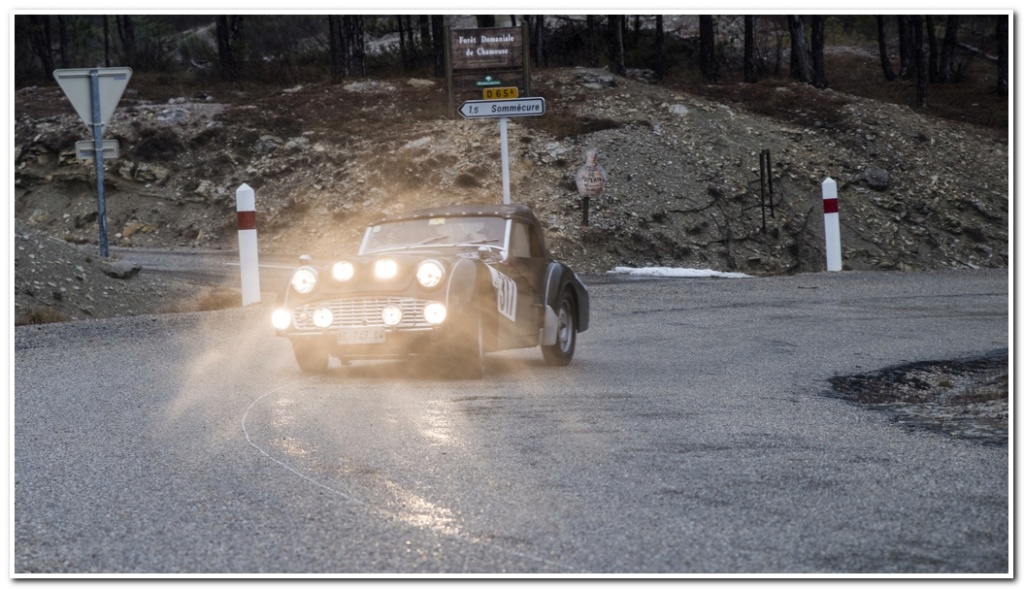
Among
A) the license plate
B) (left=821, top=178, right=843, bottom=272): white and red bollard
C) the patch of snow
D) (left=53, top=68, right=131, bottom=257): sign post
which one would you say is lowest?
the patch of snow

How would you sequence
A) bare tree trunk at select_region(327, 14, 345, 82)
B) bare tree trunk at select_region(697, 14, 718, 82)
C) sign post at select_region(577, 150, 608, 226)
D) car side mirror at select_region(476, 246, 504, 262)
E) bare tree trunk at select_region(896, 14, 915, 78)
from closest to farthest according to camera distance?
1. car side mirror at select_region(476, 246, 504, 262)
2. sign post at select_region(577, 150, 608, 226)
3. bare tree trunk at select_region(697, 14, 718, 82)
4. bare tree trunk at select_region(327, 14, 345, 82)
5. bare tree trunk at select_region(896, 14, 915, 78)

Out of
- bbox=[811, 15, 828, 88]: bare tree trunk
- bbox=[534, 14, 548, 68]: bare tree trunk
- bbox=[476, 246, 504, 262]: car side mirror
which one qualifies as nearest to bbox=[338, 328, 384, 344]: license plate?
bbox=[476, 246, 504, 262]: car side mirror

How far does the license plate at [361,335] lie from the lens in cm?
834

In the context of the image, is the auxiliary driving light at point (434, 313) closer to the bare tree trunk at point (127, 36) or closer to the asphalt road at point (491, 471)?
the asphalt road at point (491, 471)

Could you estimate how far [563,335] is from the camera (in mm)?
9969

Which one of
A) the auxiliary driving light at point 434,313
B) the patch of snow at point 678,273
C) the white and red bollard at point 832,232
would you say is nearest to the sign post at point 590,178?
the patch of snow at point 678,273

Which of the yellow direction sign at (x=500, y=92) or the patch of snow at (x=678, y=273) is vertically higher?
the yellow direction sign at (x=500, y=92)

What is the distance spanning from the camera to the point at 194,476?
5.31 m

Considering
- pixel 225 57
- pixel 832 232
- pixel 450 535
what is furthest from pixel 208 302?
pixel 225 57

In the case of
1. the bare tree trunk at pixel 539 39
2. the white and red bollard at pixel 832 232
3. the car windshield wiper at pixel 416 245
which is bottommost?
the white and red bollard at pixel 832 232

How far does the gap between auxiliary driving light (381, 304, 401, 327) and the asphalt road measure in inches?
16.2

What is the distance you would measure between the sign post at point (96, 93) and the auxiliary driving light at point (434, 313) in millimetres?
7097

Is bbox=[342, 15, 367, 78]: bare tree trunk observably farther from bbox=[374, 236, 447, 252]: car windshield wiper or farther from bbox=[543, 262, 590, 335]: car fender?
bbox=[374, 236, 447, 252]: car windshield wiper

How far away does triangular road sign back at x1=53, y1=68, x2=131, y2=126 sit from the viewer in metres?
14.1
